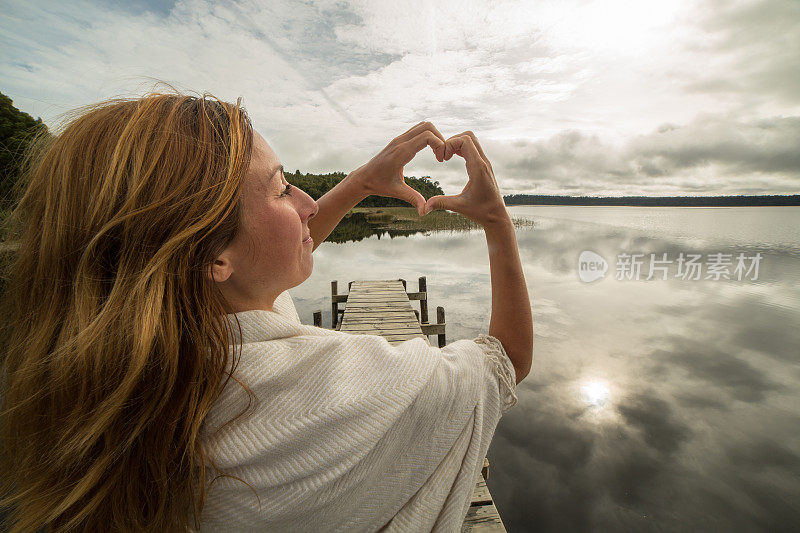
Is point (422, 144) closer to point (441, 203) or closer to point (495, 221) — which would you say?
point (441, 203)

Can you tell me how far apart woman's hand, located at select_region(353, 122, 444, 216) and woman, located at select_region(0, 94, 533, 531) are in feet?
2.20

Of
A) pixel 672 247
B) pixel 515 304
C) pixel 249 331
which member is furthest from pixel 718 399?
pixel 672 247

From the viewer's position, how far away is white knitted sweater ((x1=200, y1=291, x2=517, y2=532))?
2.63 feet

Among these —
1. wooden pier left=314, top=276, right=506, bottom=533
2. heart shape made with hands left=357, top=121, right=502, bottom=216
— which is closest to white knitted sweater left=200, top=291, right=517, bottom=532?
heart shape made with hands left=357, top=121, right=502, bottom=216

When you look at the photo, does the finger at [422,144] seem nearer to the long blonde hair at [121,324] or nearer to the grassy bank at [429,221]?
the long blonde hair at [121,324]

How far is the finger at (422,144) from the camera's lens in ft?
4.33

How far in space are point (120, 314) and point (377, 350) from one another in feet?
2.03

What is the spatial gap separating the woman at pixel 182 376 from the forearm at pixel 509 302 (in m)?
0.22

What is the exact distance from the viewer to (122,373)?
792 mm

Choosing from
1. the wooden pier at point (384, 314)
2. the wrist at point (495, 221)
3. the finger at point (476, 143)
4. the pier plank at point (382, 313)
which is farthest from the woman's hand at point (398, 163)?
the wooden pier at point (384, 314)

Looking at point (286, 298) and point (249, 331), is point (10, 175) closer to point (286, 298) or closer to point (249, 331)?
point (286, 298)

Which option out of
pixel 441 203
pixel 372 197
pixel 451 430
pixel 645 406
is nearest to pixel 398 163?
pixel 441 203

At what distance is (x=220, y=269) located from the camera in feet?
2.96

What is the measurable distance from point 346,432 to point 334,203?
3.95ft
